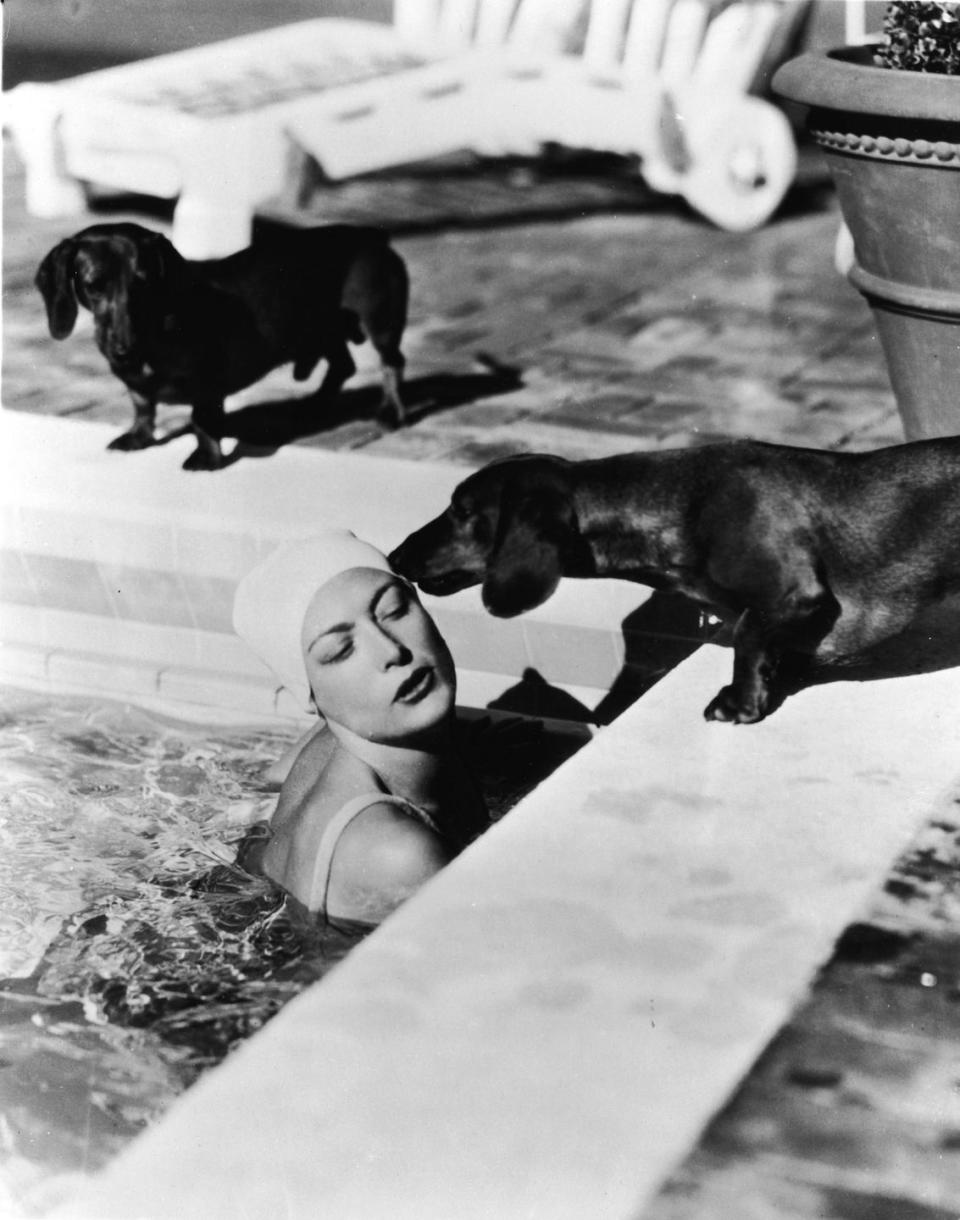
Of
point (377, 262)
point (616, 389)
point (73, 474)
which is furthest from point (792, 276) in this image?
point (73, 474)

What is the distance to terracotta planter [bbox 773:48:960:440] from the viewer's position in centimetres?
355

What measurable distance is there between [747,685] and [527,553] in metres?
0.44

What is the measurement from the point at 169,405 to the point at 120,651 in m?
1.02

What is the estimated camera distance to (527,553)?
9.56ft

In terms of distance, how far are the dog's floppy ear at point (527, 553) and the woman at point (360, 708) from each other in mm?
133

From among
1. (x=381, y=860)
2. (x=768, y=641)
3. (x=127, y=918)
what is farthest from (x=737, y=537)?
(x=127, y=918)

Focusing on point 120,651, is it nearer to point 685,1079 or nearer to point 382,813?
point 382,813

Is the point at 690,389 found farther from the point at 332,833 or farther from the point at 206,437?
the point at 332,833

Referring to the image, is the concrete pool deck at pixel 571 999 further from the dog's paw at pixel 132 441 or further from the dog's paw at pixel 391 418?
the dog's paw at pixel 391 418

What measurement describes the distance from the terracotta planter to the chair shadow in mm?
1539

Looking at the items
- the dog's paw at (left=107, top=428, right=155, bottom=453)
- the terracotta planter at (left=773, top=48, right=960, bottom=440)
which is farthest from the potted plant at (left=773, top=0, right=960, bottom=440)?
the dog's paw at (left=107, top=428, right=155, bottom=453)

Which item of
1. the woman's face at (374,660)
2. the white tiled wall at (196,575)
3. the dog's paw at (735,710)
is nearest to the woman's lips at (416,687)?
the woman's face at (374,660)

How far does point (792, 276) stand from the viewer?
6289 millimetres

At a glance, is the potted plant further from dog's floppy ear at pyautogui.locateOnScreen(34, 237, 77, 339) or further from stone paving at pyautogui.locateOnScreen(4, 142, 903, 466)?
dog's floppy ear at pyautogui.locateOnScreen(34, 237, 77, 339)
